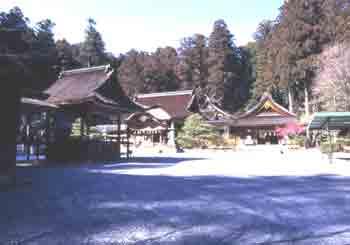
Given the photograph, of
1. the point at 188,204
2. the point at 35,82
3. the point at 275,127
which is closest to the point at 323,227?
the point at 188,204

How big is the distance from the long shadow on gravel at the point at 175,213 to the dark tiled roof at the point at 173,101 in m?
22.7

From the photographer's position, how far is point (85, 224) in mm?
4074

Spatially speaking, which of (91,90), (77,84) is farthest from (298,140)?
(91,90)

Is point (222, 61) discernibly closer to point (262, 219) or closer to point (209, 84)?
point (209, 84)

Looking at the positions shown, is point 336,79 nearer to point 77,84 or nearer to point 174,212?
point 77,84

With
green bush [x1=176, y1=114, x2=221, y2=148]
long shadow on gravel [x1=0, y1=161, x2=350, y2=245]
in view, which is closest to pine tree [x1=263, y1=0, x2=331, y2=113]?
green bush [x1=176, y1=114, x2=221, y2=148]

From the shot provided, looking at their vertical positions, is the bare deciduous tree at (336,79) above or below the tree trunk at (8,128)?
above

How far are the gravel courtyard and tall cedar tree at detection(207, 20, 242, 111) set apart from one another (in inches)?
1383

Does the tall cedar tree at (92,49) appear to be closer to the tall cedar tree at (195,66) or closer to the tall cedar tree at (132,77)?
the tall cedar tree at (132,77)

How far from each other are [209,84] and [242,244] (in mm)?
40350

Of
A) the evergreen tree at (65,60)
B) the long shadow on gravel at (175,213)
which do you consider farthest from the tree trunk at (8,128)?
the evergreen tree at (65,60)

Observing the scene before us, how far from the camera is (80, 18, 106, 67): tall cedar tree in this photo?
158ft

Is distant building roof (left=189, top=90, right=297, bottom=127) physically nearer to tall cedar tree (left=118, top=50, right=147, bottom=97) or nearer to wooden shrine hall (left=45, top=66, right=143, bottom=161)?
tall cedar tree (left=118, top=50, right=147, bottom=97)

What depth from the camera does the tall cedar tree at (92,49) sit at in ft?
158
